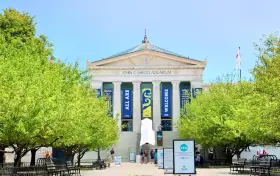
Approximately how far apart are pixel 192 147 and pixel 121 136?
157ft

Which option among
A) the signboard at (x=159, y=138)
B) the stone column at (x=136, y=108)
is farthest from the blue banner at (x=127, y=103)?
the signboard at (x=159, y=138)

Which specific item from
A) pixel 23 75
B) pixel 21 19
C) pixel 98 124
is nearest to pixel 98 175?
pixel 98 124

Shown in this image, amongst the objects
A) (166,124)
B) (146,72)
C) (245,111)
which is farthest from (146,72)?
(245,111)

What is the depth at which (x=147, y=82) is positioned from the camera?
2820 inches

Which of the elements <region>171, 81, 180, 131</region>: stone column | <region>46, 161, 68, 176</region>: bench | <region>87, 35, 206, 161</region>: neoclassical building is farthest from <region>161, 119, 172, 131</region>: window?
<region>46, 161, 68, 176</region>: bench

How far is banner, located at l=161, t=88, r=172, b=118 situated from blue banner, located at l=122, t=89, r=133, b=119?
4.79 metres

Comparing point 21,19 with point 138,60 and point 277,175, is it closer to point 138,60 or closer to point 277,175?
point 277,175

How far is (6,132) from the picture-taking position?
1756 cm

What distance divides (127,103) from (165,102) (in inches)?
223

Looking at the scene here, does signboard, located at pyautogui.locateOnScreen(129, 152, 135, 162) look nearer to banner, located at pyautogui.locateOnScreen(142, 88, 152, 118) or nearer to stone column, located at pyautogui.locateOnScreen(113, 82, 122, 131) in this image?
banner, located at pyautogui.locateOnScreen(142, 88, 152, 118)

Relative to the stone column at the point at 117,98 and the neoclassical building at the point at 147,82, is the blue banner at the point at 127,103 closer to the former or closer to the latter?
the neoclassical building at the point at 147,82

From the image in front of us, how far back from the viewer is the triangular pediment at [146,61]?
7150 centimetres

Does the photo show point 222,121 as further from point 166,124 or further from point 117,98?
point 117,98

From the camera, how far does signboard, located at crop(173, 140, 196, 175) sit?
734 inches
